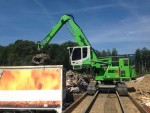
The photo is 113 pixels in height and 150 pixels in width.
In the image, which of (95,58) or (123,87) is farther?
(95,58)

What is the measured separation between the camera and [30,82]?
1560 centimetres

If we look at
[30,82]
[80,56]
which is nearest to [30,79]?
[30,82]

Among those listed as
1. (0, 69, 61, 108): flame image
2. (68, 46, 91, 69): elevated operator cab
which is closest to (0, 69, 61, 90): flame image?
(0, 69, 61, 108): flame image

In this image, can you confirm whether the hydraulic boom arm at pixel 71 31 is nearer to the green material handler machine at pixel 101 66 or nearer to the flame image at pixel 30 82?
the green material handler machine at pixel 101 66

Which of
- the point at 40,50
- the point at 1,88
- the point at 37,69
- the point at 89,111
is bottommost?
the point at 89,111

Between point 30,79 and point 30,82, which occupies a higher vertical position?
point 30,79

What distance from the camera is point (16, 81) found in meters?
15.7

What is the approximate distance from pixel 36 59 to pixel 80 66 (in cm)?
389

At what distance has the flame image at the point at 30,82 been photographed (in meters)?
15.3

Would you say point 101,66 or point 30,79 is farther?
point 101,66

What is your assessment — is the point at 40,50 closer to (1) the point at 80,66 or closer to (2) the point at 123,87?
(1) the point at 80,66

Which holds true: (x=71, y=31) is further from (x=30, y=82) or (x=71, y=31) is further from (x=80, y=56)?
(x=30, y=82)

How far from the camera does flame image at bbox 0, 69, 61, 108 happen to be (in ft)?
50.2

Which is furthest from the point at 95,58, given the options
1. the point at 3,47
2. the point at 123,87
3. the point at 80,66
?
the point at 3,47
